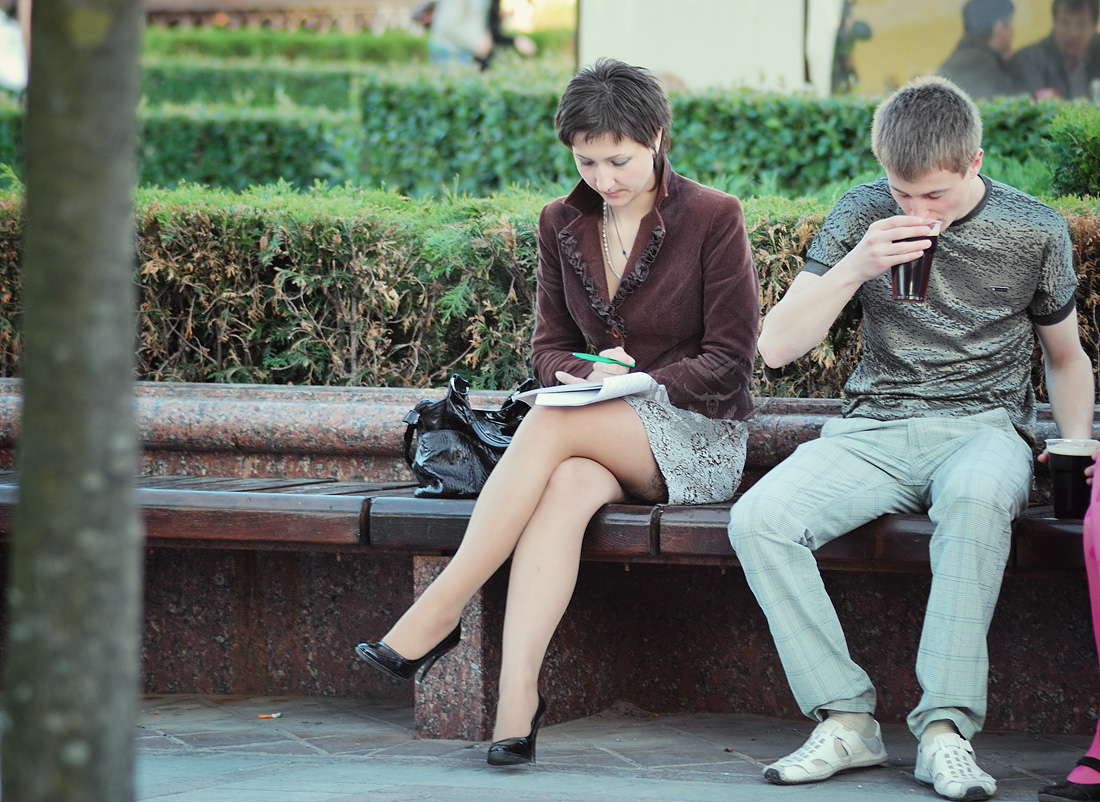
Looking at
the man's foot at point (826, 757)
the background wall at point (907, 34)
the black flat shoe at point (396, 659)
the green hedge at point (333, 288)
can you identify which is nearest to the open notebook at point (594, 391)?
the black flat shoe at point (396, 659)

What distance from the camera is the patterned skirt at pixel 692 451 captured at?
11.3 ft

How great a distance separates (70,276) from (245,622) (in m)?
3.15

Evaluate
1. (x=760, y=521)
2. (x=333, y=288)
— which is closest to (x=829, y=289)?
(x=760, y=521)

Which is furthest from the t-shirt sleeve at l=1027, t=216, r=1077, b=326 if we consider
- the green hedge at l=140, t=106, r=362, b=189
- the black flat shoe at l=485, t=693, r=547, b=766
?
the green hedge at l=140, t=106, r=362, b=189

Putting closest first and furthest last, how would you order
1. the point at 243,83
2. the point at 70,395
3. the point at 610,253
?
the point at 70,395 → the point at 610,253 → the point at 243,83

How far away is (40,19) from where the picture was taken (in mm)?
1149

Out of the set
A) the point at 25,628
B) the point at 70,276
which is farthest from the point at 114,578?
Answer: the point at 70,276

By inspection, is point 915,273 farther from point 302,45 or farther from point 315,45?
point 302,45

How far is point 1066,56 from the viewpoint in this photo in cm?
832

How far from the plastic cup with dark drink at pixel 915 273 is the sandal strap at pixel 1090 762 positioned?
1.08 metres

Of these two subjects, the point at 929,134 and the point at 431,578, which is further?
the point at 431,578

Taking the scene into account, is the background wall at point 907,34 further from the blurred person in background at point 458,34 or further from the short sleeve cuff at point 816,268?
the short sleeve cuff at point 816,268

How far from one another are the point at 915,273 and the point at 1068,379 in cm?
54

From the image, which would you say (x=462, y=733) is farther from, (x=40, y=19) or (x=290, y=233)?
(x=40, y=19)
